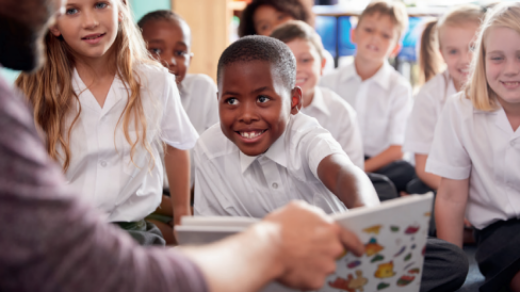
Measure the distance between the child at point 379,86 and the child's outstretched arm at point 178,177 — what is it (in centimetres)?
105

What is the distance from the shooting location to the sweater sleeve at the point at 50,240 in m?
0.45

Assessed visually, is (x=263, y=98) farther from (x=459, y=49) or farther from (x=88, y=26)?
(x=459, y=49)

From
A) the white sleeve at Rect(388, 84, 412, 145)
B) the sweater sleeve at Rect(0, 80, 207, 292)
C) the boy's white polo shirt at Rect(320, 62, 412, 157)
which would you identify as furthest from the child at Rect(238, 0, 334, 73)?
the sweater sleeve at Rect(0, 80, 207, 292)

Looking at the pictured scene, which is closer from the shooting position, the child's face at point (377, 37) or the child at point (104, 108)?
the child at point (104, 108)

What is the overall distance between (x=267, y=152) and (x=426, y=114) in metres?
0.98

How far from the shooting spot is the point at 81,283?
467mm

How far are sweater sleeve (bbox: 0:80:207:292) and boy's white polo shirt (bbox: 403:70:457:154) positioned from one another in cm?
151

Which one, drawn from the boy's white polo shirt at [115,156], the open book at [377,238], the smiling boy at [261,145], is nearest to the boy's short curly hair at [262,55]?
the smiling boy at [261,145]

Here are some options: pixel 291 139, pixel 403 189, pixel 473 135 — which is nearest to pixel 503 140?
pixel 473 135

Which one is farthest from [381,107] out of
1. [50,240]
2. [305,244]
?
[50,240]

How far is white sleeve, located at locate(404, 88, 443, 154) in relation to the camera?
185 cm

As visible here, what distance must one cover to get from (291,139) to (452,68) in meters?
0.98

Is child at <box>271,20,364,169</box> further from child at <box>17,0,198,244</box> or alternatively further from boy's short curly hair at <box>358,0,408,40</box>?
child at <box>17,0,198,244</box>

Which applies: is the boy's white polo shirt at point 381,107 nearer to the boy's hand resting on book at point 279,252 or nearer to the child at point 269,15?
the child at point 269,15
